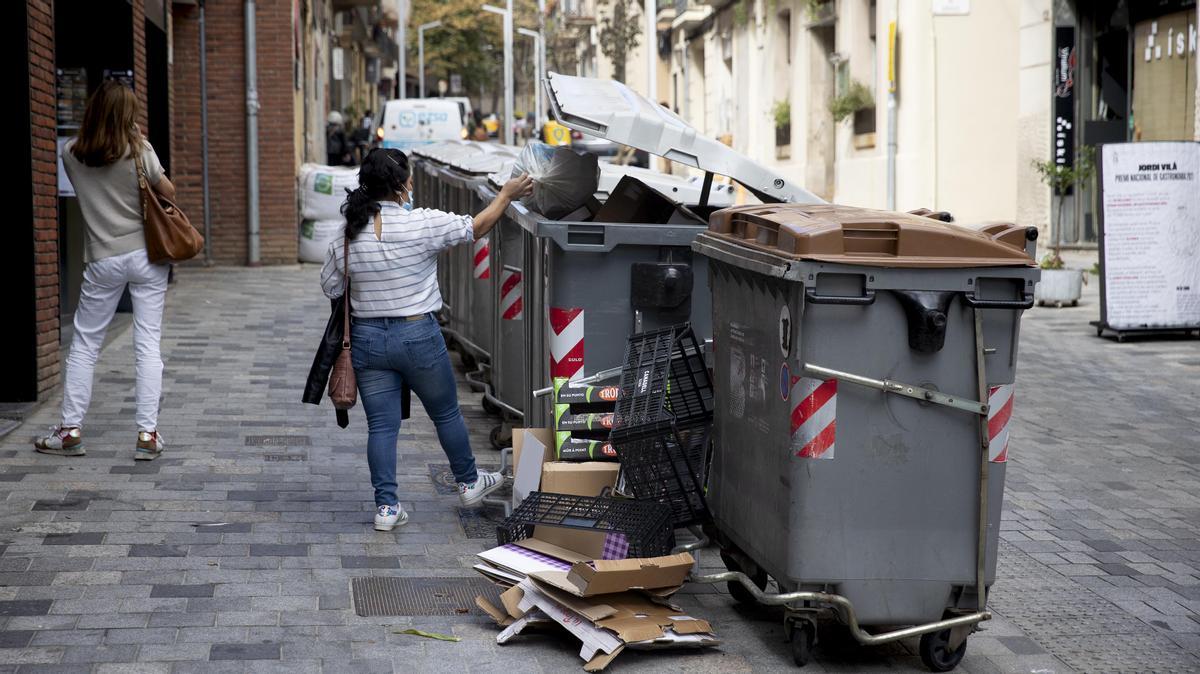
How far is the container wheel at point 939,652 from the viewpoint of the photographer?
462 centimetres

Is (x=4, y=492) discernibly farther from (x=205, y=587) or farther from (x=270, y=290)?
(x=270, y=290)

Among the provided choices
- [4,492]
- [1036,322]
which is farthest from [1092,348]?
[4,492]

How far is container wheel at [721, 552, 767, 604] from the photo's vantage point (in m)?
5.07

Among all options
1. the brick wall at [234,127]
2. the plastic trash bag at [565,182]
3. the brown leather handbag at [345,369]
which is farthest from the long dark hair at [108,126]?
the brick wall at [234,127]

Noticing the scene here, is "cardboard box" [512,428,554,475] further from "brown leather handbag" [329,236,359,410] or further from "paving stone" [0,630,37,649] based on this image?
"paving stone" [0,630,37,649]

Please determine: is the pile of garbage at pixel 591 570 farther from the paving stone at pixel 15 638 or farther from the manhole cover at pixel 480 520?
the paving stone at pixel 15 638

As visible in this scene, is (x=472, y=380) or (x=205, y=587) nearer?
(x=205, y=587)

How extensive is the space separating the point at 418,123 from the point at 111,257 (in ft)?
77.8

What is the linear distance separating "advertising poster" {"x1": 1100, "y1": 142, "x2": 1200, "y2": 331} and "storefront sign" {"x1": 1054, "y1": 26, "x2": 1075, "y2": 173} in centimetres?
816

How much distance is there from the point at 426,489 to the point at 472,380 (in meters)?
2.57

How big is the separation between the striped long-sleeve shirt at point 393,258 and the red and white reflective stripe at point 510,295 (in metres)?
1.89

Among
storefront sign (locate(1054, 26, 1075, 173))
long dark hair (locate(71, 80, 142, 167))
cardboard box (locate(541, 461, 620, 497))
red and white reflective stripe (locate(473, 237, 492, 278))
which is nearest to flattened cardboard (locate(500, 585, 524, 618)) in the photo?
cardboard box (locate(541, 461, 620, 497))

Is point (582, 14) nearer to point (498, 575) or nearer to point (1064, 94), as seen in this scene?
point (1064, 94)

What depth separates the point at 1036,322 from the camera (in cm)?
1347
